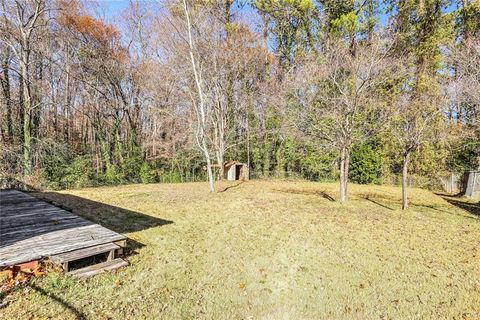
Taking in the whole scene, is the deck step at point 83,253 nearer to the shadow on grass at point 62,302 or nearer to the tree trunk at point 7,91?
the shadow on grass at point 62,302

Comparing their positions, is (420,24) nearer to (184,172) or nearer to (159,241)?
(184,172)

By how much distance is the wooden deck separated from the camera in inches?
141

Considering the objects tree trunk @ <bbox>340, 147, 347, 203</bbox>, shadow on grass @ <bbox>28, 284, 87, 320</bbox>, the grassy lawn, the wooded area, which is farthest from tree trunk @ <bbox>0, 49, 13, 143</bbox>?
tree trunk @ <bbox>340, 147, 347, 203</bbox>

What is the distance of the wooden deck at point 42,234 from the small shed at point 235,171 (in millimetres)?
10626

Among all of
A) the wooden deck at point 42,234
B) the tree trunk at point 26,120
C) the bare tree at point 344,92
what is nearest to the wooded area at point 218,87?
the tree trunk at point 26,120

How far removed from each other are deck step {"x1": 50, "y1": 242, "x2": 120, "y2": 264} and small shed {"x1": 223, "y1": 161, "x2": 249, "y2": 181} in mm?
11970

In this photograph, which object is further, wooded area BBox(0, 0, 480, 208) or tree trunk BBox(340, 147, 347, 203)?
wooded area BBox(0, 0, 480, 208)

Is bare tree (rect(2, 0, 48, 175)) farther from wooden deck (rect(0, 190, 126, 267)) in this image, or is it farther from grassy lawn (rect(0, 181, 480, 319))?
wooden deck (rect(0, 190, 126, 267))

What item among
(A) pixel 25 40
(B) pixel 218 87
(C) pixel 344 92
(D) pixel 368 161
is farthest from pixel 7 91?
(D) pixel 368 161

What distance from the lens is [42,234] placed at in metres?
4.26

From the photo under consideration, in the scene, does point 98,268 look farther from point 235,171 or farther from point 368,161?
point 368,161

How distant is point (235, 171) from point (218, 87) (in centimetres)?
468

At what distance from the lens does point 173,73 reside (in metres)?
16.0

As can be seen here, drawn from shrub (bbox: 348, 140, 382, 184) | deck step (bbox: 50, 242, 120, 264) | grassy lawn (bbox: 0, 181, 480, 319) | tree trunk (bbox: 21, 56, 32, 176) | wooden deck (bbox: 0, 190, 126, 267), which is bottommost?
grassy lawn (bbox: 0, 181, 480, 319)
